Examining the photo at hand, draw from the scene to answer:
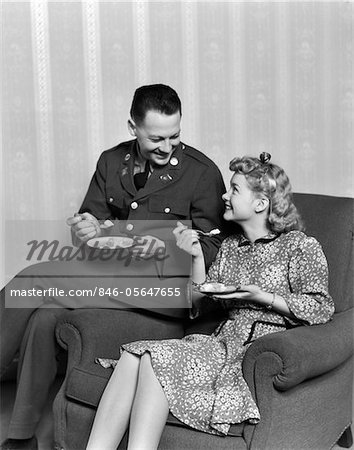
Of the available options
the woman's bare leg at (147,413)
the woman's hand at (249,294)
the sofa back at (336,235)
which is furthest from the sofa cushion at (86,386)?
the sofa back at (336,235)

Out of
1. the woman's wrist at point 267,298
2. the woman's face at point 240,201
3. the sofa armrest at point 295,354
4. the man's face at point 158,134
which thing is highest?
the man's face at point 158,134

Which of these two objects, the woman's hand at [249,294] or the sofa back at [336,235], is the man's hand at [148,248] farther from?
the sofa back at [336,235]

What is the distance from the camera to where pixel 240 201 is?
2.62m

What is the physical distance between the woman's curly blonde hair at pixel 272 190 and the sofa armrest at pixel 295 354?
0.36 metres

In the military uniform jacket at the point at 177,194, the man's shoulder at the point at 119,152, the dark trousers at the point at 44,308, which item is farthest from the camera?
the man's shoulder at the point at 119,152

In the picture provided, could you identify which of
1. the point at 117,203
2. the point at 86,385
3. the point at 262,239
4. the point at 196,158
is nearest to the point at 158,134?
the point at 196,158

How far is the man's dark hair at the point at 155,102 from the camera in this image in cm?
274

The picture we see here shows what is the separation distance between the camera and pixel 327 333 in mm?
2457

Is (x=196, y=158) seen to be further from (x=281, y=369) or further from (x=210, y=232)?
(x=281, y=369)

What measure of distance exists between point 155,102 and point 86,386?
3.15 ft

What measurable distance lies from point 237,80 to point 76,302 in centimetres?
145

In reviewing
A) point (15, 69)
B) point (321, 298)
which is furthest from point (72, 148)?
point (321, 298)

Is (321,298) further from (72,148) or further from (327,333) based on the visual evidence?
(72,148)

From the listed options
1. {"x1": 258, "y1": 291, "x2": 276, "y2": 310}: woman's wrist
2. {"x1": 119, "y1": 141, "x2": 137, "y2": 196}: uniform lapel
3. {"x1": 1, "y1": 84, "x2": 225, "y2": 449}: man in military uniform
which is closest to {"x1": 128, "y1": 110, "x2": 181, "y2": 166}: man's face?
{"x1": 1, "y1": 84, "x2": 225, "y2": 449}: man in military uniform
